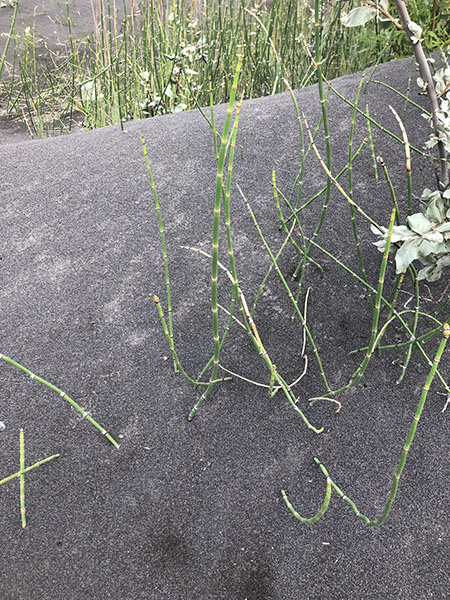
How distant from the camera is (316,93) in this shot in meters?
1.92

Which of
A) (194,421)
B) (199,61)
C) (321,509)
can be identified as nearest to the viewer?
(321,509)

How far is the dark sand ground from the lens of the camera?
889 mm

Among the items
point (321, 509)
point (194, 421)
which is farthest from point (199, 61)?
point (321, 509)

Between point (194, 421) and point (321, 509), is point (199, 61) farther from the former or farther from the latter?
point (321, 509)

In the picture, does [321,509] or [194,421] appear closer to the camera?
[321,509]

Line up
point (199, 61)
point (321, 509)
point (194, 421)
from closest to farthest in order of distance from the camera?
1. point (321, 509)
2. point (194, 421)
3. point (199, 61)

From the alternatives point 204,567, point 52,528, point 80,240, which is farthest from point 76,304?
point 204,567

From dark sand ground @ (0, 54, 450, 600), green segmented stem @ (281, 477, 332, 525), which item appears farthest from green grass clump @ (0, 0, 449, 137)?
green segmented stem @ (281, 477, 332, 525)

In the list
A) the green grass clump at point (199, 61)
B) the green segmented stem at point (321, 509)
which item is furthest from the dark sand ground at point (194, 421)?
the green grass clump at point (199, 61)

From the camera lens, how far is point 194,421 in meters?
1.07

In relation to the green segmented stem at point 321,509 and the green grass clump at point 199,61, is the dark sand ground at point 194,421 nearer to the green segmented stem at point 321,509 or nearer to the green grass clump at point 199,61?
the green segmented stem at point 321,509

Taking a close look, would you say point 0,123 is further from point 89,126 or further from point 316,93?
point 316,93

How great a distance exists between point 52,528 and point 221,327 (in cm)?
53

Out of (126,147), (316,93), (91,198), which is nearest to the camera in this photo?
(91,198)
